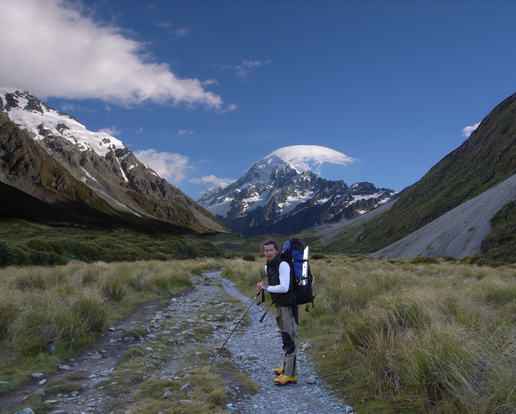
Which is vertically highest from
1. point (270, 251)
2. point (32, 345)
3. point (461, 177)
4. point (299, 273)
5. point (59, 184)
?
point (59, 184)

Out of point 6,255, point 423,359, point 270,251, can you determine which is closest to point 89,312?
point 270,251

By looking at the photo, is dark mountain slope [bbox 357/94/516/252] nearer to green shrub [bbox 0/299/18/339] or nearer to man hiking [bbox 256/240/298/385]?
man hiking [bbox 256/240/298/385]

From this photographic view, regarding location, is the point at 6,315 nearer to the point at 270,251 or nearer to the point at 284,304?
the point at 270,251

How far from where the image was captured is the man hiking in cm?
570

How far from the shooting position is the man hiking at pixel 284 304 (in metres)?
5.70

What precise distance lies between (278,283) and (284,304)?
422 millimetres

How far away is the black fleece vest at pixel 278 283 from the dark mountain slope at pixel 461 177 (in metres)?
78.7

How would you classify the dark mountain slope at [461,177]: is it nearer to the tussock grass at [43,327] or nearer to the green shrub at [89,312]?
the green shrub at [89,312]

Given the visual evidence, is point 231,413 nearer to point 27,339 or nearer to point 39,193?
point 27,339

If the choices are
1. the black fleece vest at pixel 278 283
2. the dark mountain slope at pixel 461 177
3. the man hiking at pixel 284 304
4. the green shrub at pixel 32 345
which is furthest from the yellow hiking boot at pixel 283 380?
the dark mountain slope at pixel 461 177

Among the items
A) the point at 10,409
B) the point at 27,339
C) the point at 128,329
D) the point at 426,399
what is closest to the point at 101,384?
the point at 10,409

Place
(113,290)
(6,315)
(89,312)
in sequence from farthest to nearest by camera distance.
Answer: (113,290) < (89,312) < (6,315)

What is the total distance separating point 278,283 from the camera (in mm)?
5922

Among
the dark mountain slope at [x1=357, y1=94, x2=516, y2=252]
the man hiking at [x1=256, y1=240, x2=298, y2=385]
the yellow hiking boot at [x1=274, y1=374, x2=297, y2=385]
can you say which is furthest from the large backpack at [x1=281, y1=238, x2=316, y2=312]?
the dark mountain slope at [x1=357, y1=94, x2=516, y2=252]
